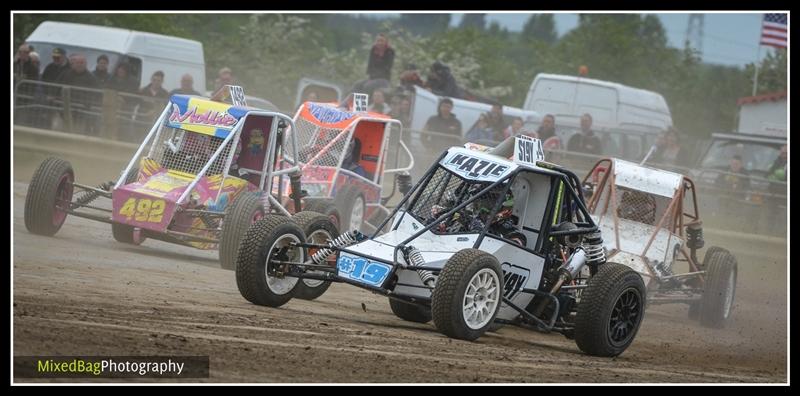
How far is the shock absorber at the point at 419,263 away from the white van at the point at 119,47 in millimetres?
14488

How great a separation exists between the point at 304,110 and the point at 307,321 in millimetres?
7336

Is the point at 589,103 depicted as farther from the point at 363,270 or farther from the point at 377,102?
the point at 363,270

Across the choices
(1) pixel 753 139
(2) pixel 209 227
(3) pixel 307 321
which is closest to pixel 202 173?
(2) pixel 209 227

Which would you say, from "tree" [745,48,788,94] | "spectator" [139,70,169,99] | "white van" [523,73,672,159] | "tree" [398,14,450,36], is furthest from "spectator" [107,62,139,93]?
"tree" [398,14,450,36]

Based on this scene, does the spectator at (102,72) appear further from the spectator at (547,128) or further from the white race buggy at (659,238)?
the white race buggy at (659,238)

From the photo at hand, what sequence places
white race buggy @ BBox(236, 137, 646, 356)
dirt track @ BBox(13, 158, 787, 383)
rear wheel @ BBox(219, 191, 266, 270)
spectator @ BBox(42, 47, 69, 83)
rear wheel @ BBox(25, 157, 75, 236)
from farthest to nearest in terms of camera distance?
spectator @ BBox(42, 47, 69, 83) < rear wheel @ BBox(25, 157, 75, 236) < rear wheel @ BBox(219, 191, 266, 270) < white race buggy @ BBox(236, 137, 646, 356) < dirt track @ BBox(13, 158, 787, 383)

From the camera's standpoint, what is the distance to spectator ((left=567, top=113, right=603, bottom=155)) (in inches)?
811

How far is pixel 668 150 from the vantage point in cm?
2119

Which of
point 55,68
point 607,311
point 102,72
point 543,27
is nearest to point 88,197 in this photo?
point 607,311

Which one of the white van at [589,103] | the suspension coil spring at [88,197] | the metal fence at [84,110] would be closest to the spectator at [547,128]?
the white van at [589,103]

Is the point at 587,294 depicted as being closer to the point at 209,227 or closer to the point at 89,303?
the point at 89,303

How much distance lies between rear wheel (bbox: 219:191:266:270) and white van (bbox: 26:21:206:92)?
11.0 meters

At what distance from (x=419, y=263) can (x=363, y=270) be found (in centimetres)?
39

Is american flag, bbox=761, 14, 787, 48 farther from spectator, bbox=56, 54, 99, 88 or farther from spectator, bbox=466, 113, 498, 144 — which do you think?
spectator, bbox=56, 54, 99, 88
